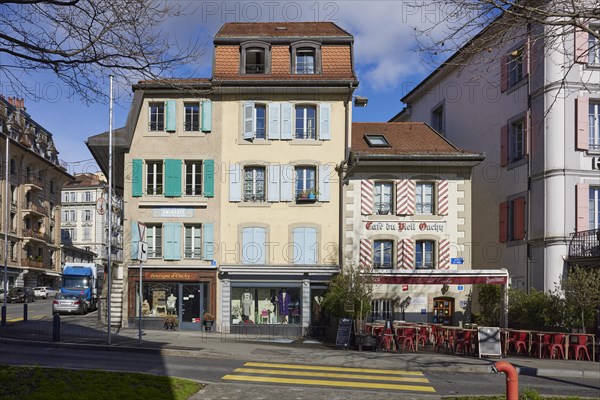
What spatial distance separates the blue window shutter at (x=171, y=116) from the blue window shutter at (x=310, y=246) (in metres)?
6.82

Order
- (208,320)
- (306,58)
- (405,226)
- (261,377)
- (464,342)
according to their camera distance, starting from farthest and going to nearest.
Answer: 1. (306,58)
2. (405,226)
3. (208,320)
4. (464,342)
5. (261,377)

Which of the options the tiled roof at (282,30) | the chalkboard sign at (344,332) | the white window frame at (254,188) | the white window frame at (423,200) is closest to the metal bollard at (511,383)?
the chalkboard sign at (344,332)

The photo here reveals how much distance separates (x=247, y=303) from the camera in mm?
25844

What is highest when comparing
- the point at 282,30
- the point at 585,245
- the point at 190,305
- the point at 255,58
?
the point at 282,30

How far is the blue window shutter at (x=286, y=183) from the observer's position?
26.0 m

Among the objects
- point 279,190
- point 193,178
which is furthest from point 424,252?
point 193,178

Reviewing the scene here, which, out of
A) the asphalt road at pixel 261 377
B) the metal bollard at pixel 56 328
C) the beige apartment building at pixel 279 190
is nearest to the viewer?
the asphalt road at pixel 261 377

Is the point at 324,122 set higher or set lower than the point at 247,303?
higher

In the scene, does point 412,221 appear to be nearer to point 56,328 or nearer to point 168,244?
point 168,244

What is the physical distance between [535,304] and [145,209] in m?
15.2

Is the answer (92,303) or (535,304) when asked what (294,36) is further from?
(92,303)

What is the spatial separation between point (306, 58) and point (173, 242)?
9.44 m

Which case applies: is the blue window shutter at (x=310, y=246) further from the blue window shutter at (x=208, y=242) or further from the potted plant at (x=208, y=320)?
the potted plant at (x=208, y=320)

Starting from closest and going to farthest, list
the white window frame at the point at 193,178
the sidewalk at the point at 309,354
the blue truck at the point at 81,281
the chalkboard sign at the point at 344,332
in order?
the sidewalk at the point at 309,354 < the chalkboard sign at the point at 344,332 < the white window frame at the point at 193,178 < the blue truck at the point at 81,281
